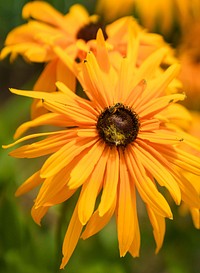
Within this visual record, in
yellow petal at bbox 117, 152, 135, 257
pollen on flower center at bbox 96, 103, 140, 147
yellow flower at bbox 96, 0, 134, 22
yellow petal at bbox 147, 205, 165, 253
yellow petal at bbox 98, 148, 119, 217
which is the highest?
yellow flower at bbox 96, 0, 134, 22

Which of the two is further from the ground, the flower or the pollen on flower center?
the flower

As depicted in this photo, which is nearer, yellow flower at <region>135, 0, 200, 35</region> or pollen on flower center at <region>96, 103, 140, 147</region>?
pollen on flower center at <region>96, 103, 140, 147</region>

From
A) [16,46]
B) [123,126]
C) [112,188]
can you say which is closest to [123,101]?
[123,126]

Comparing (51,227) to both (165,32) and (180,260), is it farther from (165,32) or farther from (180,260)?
(165,32)

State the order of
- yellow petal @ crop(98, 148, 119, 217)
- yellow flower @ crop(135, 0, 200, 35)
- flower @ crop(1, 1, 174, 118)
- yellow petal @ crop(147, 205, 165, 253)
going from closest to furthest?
yellow petal @ crop(98, 148, 119, 217) → yellow petal @ crop(147, 205, 165, 253) → flower @ crop(1, 1, 174, 118) → yellow flower @ crop(135, 0, 200, 35)

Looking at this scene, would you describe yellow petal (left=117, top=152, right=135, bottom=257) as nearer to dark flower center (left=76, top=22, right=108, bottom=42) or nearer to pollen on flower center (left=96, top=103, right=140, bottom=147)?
pollen on flower center (left=96, top=103, right=140, bottom=147)

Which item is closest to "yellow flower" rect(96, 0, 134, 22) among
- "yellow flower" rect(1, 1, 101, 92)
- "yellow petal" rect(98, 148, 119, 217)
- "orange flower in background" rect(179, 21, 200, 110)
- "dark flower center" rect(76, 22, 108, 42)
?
"orange flower in background" rect(179, 21, 200, 110)
